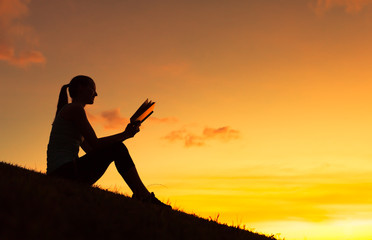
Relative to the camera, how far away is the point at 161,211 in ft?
24.5

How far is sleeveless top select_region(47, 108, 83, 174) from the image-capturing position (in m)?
7.76

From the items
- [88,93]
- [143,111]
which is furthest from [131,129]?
[88,93]

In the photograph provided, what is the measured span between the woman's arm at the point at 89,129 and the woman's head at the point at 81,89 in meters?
0.37

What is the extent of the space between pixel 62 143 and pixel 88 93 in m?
1.09

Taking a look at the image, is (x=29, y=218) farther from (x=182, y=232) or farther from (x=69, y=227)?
(x=182, y=232)

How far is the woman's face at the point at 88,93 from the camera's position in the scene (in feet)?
26.3

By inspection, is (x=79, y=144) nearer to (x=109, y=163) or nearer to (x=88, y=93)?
(x=109, y=163)

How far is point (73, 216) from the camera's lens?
A: 5.52 meters

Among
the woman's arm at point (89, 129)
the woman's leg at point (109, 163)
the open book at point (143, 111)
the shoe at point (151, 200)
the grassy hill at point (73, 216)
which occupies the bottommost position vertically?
the grassy hill at point (73, 216)

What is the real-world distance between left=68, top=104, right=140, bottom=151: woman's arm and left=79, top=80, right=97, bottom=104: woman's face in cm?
37

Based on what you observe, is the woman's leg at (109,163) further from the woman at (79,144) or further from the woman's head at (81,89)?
the woman's head at (81,89)

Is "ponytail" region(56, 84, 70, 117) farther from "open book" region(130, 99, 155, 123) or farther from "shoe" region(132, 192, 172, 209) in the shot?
"shoe" region(132, 192, 172, 209)

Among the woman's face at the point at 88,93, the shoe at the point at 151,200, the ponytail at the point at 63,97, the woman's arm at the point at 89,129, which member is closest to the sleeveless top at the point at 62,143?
the woman's arm at the point at 89,129

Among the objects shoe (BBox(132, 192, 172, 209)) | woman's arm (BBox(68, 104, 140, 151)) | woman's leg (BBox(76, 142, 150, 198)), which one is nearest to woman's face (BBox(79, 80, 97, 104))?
woman's arm (BBox(68, 104, 140, 151))
